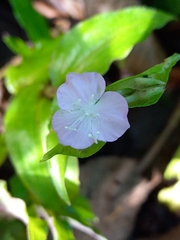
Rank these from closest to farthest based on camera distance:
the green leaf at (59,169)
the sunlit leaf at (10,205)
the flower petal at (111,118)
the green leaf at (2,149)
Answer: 1. the flower petal at (111,118)
2. the green leaf at (59,169)
3. the sunlit leaf at (10,205)
4. the green leaf at (2,149)

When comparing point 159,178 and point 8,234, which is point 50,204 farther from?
point 159,178

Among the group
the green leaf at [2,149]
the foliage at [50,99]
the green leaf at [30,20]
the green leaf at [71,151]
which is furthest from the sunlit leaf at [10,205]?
the green leaf at [30,20]

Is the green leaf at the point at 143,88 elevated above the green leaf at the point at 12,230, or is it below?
above

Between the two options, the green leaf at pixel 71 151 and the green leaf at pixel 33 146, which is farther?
the green leaf at pixel 33 146

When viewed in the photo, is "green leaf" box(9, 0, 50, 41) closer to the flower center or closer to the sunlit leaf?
the sunlit leaf

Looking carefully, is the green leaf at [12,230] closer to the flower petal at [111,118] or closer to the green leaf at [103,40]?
the green leaf at [103,40]

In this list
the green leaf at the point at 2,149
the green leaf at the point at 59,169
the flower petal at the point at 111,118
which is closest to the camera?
the flower petal at the point at 111,118

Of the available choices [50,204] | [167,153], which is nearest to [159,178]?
[167,153]

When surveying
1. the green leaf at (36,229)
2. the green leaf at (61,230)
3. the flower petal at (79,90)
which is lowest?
the green leaf at (61,230)
